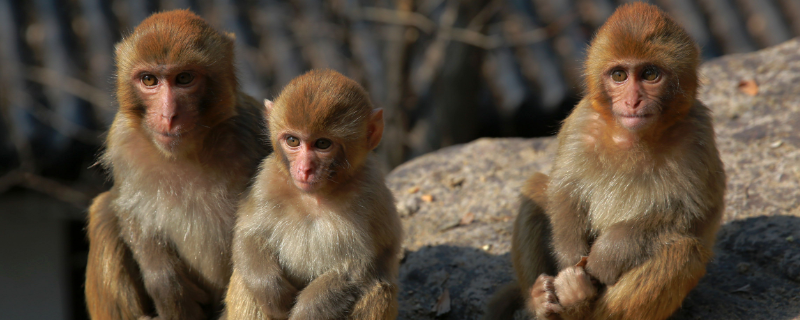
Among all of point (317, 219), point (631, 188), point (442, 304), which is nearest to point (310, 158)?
point (317, 219)

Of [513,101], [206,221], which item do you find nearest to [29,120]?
[206,221]

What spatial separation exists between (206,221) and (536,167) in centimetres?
252

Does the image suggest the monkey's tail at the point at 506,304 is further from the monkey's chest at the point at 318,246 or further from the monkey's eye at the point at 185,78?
the monkey's eye at the point at 185,78

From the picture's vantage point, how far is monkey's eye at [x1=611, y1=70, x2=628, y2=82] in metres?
3.36

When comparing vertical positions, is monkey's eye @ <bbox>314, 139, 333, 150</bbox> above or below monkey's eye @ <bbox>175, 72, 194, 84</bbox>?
below

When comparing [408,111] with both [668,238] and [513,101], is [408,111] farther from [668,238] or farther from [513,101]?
[668,238]

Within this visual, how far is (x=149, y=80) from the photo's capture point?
3486 millimetres

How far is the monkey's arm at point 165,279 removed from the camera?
12.3ft

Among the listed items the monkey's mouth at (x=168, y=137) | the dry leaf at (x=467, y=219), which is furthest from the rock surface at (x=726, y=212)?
the monkey's mouth at (x=168, y=137)

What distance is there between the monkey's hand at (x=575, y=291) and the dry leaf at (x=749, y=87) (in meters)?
2.88

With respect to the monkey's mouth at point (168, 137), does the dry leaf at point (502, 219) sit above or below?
below

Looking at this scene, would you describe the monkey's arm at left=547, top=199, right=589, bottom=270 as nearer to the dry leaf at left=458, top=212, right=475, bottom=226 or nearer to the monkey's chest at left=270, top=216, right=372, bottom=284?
the monkey's chest at left=270, top=216, right=372, bottom=284

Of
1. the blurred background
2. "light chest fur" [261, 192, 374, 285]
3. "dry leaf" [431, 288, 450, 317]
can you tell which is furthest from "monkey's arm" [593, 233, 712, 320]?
the blurred background

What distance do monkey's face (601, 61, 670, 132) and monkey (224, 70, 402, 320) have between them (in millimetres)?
1098
